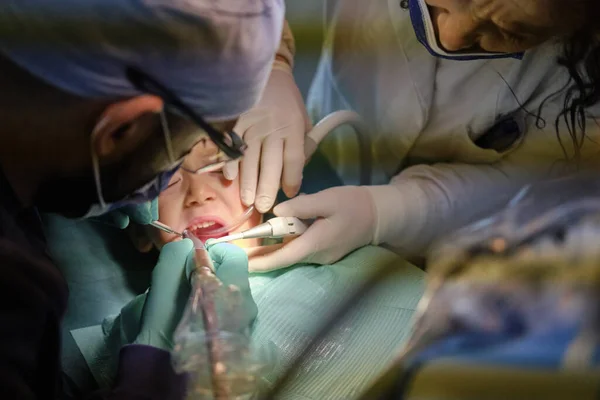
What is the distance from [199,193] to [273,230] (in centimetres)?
11

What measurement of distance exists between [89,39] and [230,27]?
11 cm

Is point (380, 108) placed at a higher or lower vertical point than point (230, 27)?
lower

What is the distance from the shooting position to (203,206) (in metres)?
0.83

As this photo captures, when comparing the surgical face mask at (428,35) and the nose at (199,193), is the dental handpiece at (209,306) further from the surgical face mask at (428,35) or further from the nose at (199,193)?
the surgical face mask at (428,35)

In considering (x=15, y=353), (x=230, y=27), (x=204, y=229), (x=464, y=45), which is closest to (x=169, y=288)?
(x=204, y=229)

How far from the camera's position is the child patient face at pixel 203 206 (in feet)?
2.60

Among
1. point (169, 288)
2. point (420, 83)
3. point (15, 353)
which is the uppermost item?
point (420, 83)

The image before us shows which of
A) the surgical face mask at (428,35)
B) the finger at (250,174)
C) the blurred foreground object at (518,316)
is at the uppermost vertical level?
the surgical face mask at (428,35)

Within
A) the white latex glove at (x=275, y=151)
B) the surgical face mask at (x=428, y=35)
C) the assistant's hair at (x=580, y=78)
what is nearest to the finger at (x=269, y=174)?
the white latex glove at (x=275, y=151)

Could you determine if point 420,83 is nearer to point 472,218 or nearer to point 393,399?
point 472,218

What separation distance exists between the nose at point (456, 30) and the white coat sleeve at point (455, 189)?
0.14m

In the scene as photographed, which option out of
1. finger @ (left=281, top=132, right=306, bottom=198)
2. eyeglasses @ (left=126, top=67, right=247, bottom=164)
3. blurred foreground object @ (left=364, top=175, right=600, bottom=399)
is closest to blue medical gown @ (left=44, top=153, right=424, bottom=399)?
finger @ (left=281, top=132, right=306, bottom=198)

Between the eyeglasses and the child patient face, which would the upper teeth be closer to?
the child patient face

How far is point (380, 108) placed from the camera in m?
0.90
